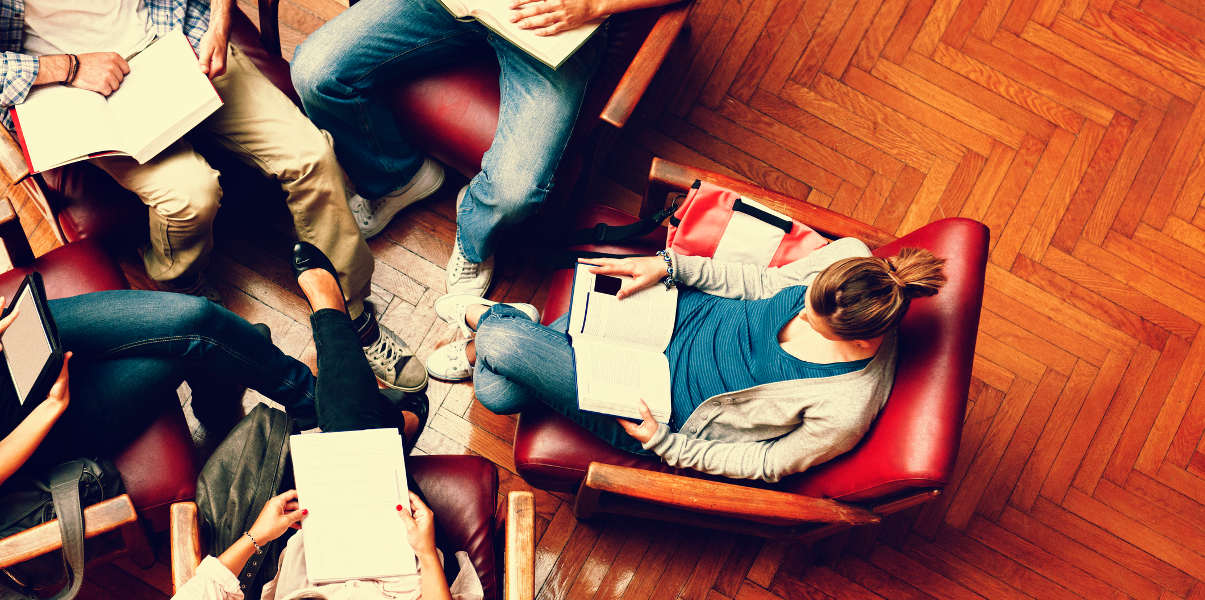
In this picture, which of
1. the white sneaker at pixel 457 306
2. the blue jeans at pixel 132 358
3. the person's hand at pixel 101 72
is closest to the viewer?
the blue jeans at pixel 132 358

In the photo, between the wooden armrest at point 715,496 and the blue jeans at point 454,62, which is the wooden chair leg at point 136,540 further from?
the blue jeans at point 454,62

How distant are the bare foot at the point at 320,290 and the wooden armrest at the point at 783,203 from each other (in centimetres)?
82

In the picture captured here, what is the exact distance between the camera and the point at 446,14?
75.9 inches

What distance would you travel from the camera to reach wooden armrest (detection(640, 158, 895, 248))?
1732 millimetres

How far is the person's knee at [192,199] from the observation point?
1.84 m

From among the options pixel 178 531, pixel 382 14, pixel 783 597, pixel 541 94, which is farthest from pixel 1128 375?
pixel 178 531

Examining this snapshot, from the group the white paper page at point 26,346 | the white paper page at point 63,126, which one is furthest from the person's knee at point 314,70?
the white paper page at point 26,346

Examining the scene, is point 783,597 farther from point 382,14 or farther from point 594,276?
point 382,14

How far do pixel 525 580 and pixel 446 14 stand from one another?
4.53 ft

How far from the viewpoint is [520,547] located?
138 cm

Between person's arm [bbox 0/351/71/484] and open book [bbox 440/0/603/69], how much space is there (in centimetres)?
114

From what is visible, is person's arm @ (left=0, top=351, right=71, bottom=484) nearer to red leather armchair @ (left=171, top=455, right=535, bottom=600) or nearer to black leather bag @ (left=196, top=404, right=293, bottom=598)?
black leather bag @ (left=196, top=404, right=293, bottom=598)

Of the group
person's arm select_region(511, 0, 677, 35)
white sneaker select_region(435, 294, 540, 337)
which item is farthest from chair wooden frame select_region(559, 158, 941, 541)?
white sneaker select_region(435, 294, 540, 337)

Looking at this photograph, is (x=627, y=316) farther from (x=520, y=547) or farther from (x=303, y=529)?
(x=303, y=529)
